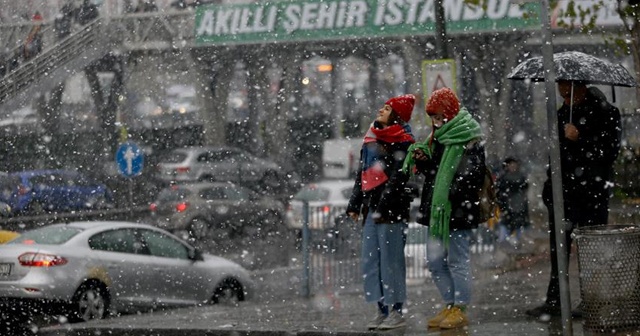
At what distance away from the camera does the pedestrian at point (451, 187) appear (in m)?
9.77

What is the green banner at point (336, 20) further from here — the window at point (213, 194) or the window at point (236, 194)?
the window at point (213, 194)

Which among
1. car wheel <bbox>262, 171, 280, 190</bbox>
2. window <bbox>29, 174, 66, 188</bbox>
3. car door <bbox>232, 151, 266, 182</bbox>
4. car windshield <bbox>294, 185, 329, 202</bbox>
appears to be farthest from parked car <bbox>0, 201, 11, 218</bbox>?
car wheel <bbox>262, 171, 280, 190</bbox>

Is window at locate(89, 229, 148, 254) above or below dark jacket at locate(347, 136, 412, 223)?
below

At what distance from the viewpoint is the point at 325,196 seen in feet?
104

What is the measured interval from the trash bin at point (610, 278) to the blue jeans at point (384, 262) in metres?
1.61

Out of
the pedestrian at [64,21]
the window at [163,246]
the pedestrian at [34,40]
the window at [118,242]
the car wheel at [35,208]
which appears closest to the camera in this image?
the window at [118,242]

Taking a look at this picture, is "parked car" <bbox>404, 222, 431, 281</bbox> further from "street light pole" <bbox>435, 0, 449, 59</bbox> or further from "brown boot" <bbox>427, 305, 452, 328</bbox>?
"brown boot" <bbox>427, 305, 452, 328</bbox>

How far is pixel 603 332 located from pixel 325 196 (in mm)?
22653

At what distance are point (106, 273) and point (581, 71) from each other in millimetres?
6661

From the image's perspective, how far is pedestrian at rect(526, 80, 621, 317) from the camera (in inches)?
406

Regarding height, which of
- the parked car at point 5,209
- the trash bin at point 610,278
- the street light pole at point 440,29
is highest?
the street light pole at point 440,29

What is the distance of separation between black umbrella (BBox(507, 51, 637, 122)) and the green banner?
85.5 ft

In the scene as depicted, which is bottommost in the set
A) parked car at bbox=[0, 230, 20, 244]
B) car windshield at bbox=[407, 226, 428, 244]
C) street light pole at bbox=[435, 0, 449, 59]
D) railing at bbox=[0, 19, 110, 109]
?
car windshield at bbox=[407, 226, 428, 244]

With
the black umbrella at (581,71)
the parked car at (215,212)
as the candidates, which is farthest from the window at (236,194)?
the black umbrella at (581,71)
